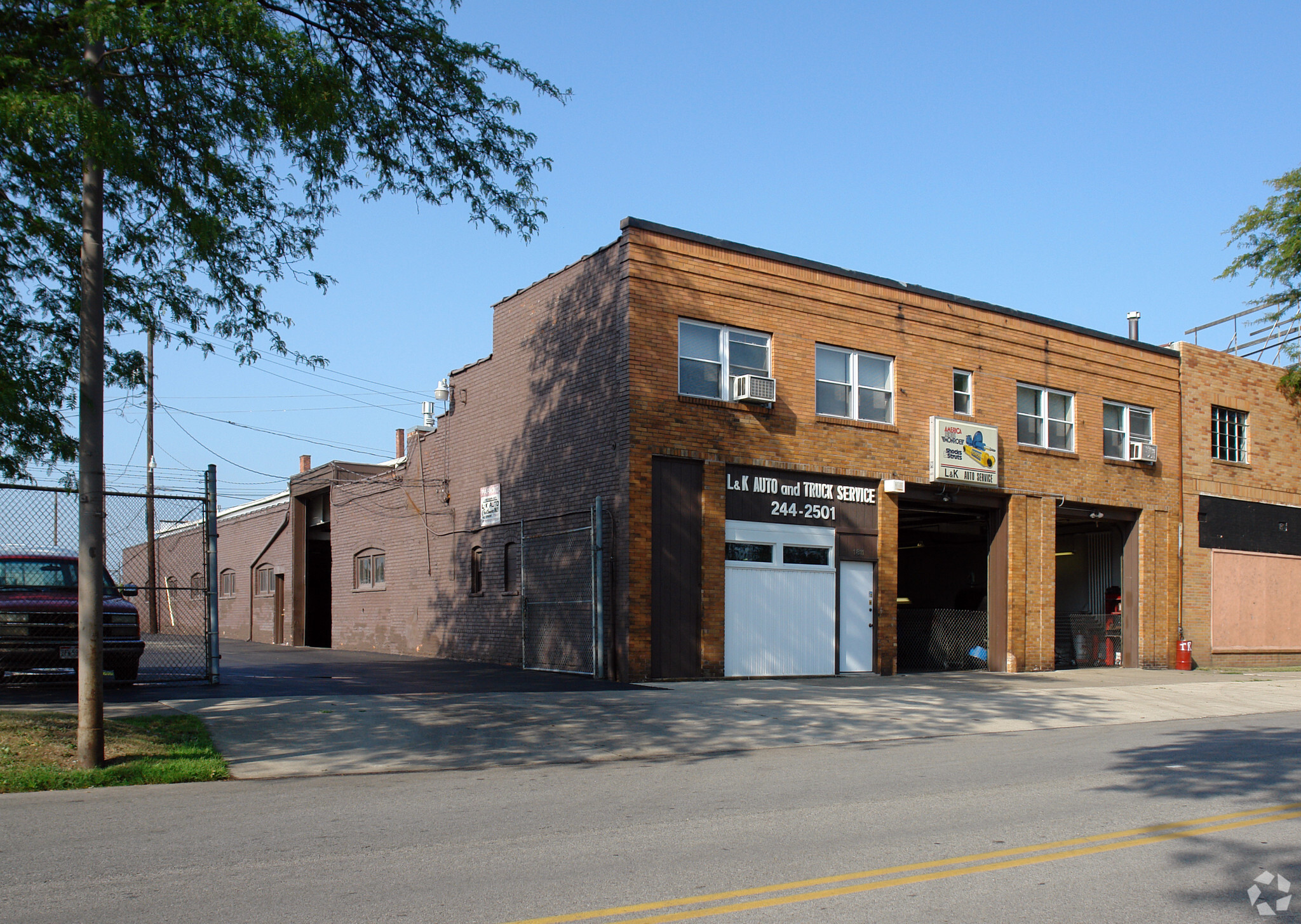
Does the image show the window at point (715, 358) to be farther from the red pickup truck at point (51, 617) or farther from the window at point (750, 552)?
the red pickup truck at point (51, 617)

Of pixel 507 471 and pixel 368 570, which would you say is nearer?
pixel 507 471

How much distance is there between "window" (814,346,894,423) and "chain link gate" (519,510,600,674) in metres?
5.22

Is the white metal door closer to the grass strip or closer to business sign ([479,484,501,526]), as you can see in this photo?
business sign ([479,484,501,526])

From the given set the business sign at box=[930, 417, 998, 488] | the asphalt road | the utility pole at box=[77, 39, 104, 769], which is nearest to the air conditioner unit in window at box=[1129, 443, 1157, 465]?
the business sign at box=[930, 417, 998, 488]

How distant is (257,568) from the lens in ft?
121

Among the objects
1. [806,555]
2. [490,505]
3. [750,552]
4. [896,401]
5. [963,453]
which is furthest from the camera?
[490,505]

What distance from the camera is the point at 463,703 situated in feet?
46.0

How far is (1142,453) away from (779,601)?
1117 centimetres

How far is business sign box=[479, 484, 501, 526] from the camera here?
2200 centimetres

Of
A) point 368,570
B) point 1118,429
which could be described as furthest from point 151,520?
point 1118,429

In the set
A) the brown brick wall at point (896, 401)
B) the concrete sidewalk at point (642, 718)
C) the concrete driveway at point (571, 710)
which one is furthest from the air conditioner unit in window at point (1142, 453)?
the concrete sidewalk at point (642, 718)

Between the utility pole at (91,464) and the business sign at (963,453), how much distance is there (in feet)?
52.1

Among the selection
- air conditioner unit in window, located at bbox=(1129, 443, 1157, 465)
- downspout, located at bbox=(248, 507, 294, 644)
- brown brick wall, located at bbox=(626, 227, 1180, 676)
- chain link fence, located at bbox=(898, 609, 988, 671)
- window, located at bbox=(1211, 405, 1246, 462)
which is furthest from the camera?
downspout, located at bbox=(248, 507, 294, 644)

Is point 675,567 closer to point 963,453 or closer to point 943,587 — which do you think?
point 963,453
